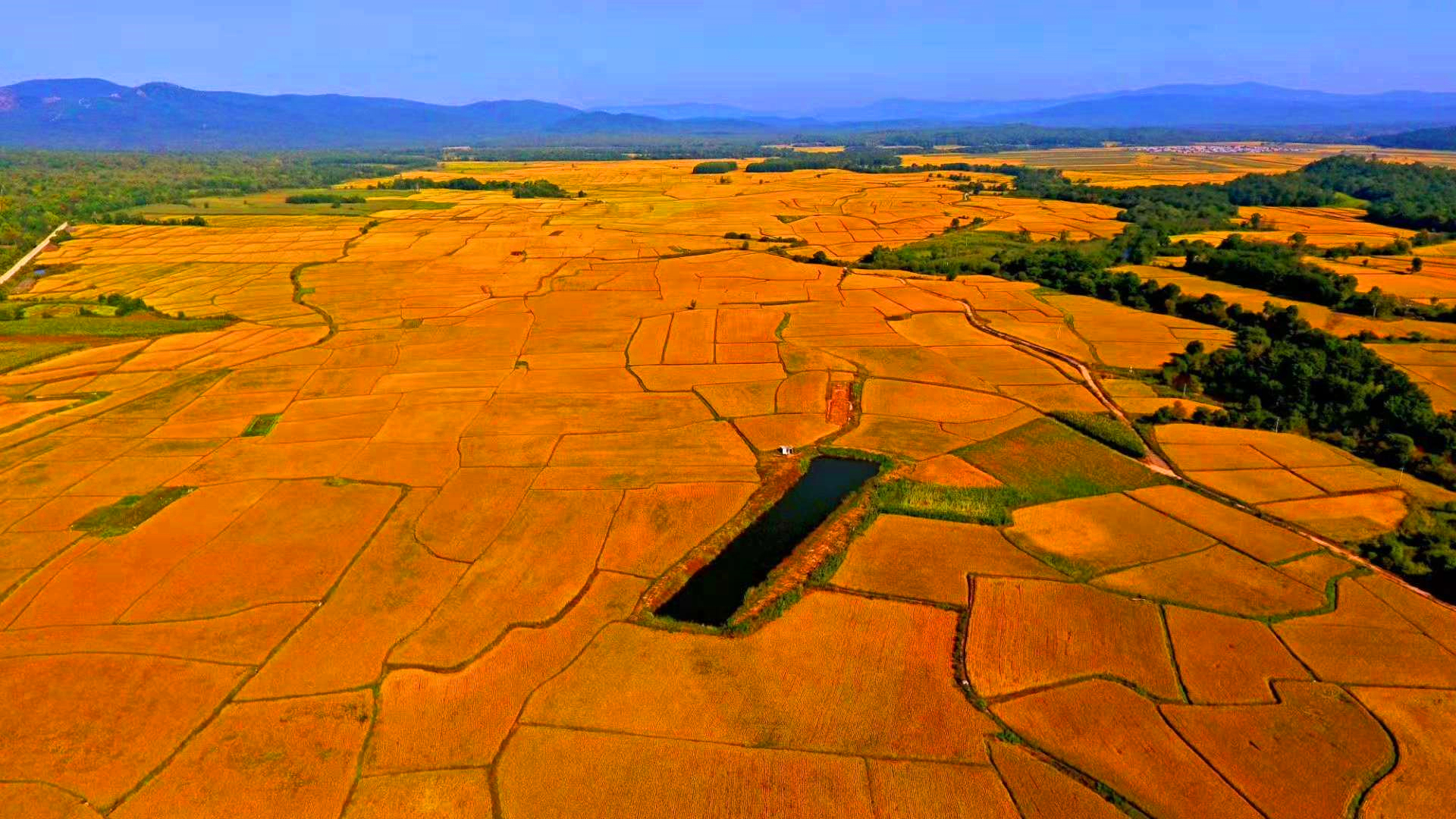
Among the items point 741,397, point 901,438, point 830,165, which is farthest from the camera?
point 830,165

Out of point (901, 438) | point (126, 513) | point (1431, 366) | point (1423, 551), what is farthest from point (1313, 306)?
point (126, 513)

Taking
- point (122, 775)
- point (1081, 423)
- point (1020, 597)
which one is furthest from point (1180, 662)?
point (122, 775)

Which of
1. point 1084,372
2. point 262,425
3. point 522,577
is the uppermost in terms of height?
point 1084,372

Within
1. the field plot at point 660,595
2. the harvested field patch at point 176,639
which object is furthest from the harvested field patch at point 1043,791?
the harvested field patch at point 176,639

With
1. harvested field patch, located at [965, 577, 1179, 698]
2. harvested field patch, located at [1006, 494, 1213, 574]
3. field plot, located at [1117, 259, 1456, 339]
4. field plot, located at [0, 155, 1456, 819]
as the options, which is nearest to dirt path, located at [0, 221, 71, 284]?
field plot, located at [0, 155, 1456, 819]

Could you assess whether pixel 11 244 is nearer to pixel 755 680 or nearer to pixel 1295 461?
pixel 755 680

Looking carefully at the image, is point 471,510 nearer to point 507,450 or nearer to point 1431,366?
point 507,450
